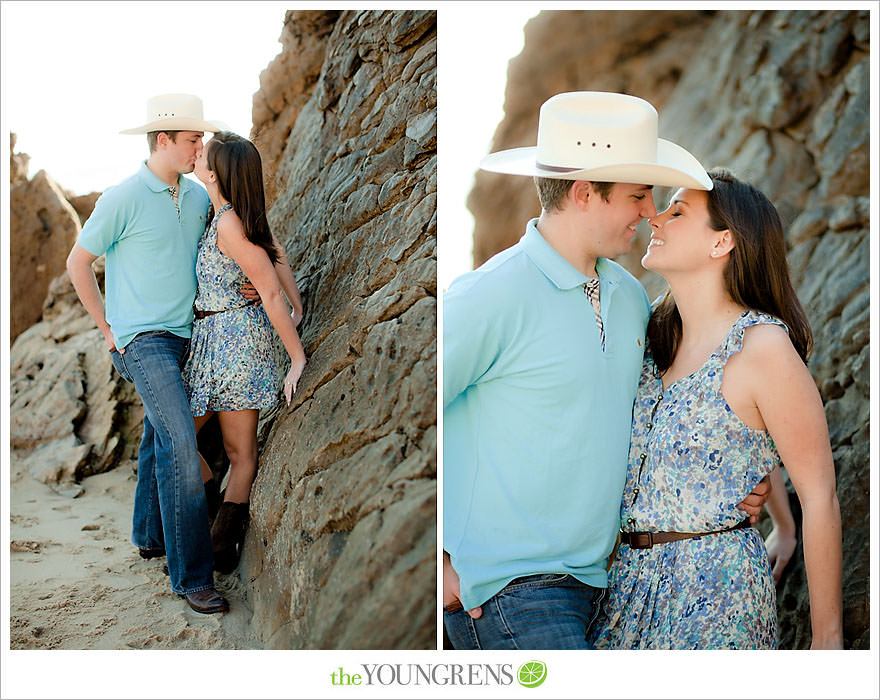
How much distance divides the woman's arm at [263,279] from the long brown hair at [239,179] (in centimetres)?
5

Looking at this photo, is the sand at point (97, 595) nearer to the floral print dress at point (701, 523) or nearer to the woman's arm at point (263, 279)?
the woman's arm at point (263, 279)

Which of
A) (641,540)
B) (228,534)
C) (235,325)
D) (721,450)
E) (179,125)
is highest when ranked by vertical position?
(179,125)

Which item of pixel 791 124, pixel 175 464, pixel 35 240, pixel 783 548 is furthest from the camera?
pixel 35 240

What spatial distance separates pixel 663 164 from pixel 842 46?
9.81 ft

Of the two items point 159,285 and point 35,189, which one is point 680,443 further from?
point 35,189

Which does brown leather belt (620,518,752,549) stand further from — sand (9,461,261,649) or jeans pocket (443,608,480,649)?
sand (9,461,261,649)

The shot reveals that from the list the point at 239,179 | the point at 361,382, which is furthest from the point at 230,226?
the point at 361,382

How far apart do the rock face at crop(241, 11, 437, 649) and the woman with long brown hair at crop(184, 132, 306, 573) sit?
0.47ft

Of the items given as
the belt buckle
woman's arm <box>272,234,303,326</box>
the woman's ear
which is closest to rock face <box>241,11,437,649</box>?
woman's arm <box>272,234,303,326</box>

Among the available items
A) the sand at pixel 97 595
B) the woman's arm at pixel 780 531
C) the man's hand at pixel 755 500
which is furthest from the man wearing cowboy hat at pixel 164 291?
the woman's arm at pixel 780 531

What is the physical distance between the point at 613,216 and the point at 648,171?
0.19m

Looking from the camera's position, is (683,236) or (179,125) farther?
(179,125)

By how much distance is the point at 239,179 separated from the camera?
3.53 meters

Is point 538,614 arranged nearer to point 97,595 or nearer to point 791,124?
point 97,595
